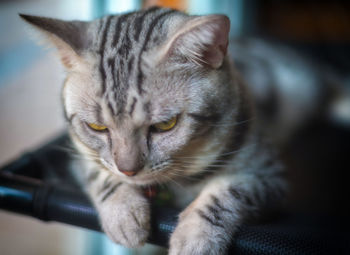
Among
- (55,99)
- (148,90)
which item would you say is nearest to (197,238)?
(148,90)

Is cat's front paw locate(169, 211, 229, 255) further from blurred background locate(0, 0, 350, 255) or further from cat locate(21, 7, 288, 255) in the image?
blurred background locate(0, 0, 350, 255)

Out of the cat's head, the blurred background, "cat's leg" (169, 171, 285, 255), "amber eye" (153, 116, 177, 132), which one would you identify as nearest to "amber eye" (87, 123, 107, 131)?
the cat's head

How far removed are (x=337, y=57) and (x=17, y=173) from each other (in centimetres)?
203

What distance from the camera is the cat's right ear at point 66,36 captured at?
2.32 feet

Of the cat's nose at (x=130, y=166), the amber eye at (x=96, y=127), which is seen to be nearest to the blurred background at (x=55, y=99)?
the amber eye at (x=96, y=127)

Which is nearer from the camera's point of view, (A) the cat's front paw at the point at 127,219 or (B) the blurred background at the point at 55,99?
(A) the cat's front paw at the point at 127,219

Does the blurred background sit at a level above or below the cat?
below

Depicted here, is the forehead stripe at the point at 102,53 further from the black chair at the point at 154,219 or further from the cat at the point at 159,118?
the black chair at the point at 154,219

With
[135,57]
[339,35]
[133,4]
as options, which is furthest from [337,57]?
[135,57]

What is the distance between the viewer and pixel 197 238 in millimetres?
671

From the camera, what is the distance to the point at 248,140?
91 cm

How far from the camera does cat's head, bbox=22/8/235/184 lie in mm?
675

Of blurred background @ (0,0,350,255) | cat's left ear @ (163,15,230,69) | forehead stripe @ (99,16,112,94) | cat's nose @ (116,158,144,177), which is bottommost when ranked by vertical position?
blurred background @ (0,0,350,255)

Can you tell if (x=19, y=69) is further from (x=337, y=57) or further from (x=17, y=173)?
(x=337, y=57)
